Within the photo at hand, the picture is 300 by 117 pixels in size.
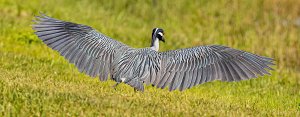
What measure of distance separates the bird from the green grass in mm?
234

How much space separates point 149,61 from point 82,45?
971 millimetres

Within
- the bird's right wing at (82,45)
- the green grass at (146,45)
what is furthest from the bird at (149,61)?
the green grass at (146,45)

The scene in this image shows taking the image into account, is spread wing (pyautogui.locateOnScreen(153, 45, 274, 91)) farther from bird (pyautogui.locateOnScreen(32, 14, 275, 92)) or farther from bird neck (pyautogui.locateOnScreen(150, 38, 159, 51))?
bird neck (pyautogui.locateOnScreen(150, 38, 159, 51))

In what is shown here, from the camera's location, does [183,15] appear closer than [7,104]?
No

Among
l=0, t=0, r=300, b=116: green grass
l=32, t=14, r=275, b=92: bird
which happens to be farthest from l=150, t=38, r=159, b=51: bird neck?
l=0, t=0, r=300, b=116: green grass

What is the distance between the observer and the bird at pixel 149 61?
28.2 feet

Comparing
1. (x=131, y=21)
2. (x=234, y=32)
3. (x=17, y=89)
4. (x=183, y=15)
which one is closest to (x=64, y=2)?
(x=131, y=21)

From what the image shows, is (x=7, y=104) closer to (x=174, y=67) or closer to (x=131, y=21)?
(x=174, y=67)

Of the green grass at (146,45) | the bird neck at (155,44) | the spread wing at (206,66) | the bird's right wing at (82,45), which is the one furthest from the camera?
the bird neck at (155,44)

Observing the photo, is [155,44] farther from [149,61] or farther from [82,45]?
[82,45]

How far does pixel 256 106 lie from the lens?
29.5ft

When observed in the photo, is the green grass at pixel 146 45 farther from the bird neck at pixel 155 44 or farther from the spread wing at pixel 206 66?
the bird neck at pixel 155 44

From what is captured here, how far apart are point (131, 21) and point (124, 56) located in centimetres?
813

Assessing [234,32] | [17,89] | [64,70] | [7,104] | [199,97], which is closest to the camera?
[7,104]
